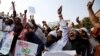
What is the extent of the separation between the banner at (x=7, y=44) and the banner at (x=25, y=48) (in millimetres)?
824

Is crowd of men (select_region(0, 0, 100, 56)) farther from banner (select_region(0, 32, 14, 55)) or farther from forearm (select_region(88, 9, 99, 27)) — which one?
banner (select_region(0, 32, 14, 55))

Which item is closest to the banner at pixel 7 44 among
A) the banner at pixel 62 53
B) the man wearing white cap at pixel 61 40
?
the man wearing white cap at pixel 61 40

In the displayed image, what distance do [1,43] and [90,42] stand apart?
3.60 meters

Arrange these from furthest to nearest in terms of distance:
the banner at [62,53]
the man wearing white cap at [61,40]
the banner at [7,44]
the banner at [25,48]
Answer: the banner at [7,44] < the banner at [25,48] < the man wearing white cap at [61,40] < the banner at [62,53]

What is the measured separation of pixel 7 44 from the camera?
9984 mm

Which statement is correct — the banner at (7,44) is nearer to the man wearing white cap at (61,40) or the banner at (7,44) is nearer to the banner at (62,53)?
the man wearing white cap at (61,40)

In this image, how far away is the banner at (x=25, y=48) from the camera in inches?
344

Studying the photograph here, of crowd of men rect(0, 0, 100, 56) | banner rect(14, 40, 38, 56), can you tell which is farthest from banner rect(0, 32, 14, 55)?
banner rect(14, 40, 38, 56)

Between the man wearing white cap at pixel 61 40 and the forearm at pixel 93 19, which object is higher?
the forearm at pixel 93 19

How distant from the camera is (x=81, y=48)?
7766mm

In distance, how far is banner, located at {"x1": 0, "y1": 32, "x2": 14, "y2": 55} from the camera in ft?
32.2

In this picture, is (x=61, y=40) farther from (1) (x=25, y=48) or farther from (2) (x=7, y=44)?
(2) (x=7, y=44)

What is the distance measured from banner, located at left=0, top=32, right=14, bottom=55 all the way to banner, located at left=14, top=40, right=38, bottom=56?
82 centimetres

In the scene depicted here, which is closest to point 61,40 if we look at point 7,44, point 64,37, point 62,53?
point 64,37
